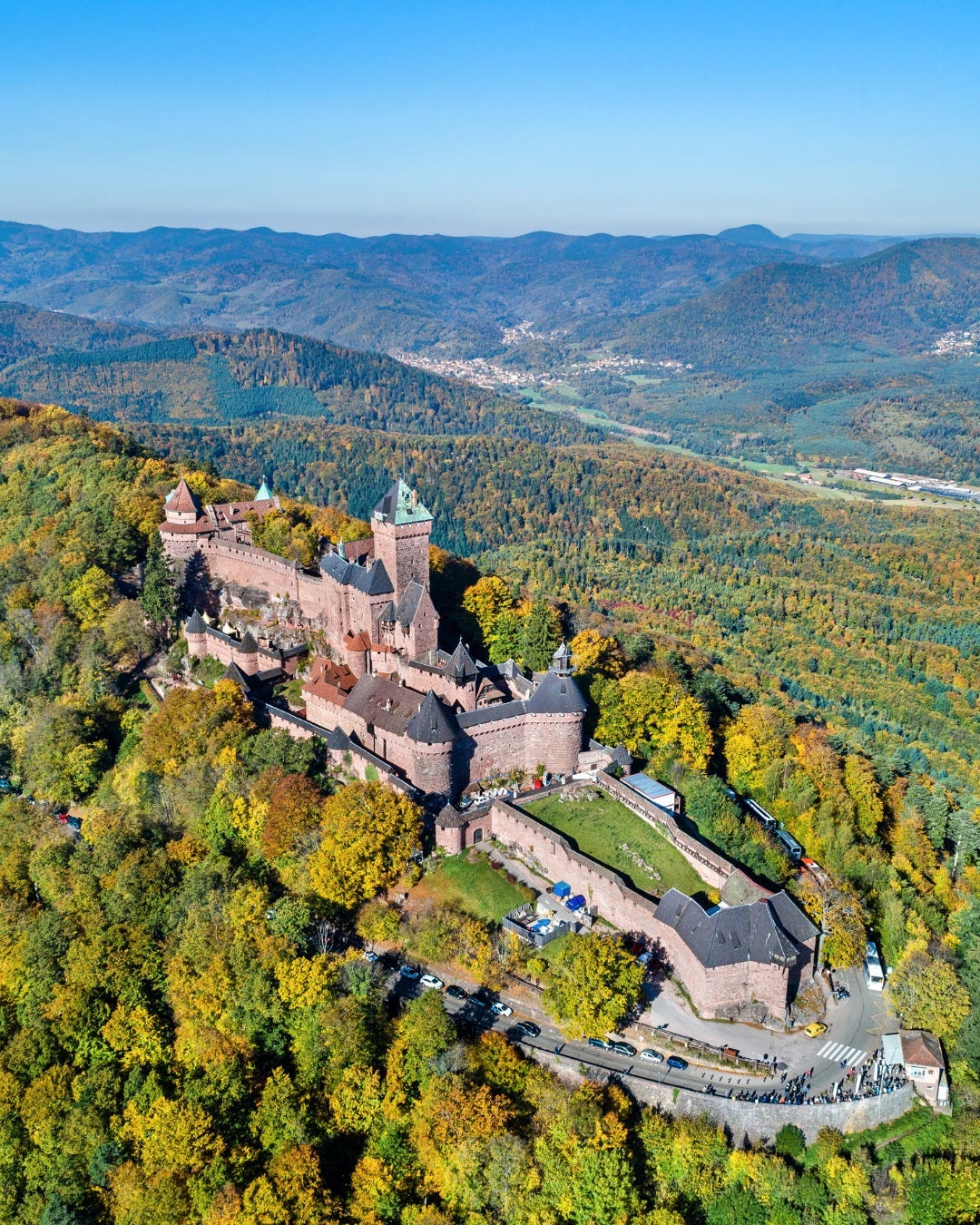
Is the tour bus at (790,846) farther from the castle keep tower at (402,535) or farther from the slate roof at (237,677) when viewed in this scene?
the slate roof at (237,677)

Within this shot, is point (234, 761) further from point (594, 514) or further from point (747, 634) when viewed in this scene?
point (594, 514)

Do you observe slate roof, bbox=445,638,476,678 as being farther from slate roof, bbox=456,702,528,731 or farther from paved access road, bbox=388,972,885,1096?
paved access road, bbox=388,972,885,1096

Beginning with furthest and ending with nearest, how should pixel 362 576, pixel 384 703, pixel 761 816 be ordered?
pixel 362 576, pixel 761 816, pixel 384 703

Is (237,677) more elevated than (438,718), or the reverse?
(438,718)

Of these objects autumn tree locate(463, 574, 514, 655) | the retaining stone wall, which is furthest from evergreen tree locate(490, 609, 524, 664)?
the retaining stone wall

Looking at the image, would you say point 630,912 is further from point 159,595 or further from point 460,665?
point 159,595

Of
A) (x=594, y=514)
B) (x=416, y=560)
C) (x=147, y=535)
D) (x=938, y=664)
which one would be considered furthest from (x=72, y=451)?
(x=594, y=514)

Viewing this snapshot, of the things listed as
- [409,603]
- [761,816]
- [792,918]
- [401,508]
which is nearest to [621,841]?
[792,918]
